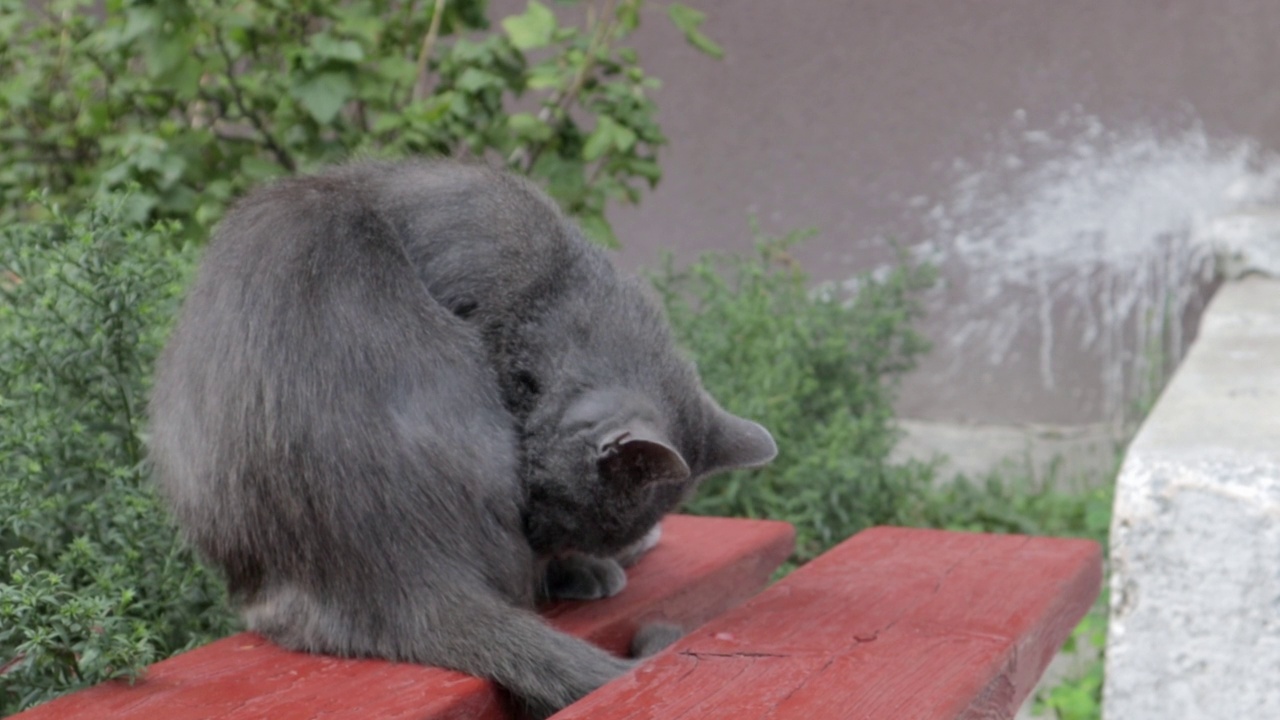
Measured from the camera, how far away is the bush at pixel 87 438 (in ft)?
5.35

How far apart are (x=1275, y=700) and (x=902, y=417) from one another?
312 centimetres

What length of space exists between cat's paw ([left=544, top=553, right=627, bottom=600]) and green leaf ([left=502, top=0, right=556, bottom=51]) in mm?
1298

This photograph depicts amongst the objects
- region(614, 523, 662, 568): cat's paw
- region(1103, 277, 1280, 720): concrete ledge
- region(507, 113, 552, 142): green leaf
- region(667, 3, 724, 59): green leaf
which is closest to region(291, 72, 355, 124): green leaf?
region(507, 113, 552, 142): green leaf

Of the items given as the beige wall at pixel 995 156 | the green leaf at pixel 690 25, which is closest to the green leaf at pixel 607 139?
the green leaf at pixel 690 25

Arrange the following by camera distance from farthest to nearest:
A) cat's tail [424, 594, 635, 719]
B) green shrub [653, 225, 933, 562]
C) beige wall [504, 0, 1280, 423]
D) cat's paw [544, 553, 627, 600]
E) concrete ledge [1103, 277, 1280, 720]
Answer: beige wall [504, 0, 1280, 423]
green shrub [653, 225, 933, 562]
cat's paw [544, 553, 627, 600]
concrete ledge [1103, 277, 1280, 720]
cat's tail [424, 594, 635, 719]

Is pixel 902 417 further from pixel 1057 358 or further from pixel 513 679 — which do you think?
pixel 513 679

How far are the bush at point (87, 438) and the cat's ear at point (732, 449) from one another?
71 cm

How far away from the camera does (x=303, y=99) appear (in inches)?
106

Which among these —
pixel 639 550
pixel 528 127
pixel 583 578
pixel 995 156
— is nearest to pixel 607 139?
pixel 528 127

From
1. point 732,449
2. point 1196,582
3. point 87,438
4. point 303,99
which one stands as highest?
point 303,99

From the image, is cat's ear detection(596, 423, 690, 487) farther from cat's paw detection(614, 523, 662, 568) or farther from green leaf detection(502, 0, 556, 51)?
green leaf detection(502, 0, 556, 51)

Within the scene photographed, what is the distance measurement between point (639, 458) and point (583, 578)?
1.07 feet

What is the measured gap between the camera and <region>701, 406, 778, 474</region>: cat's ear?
173 cm

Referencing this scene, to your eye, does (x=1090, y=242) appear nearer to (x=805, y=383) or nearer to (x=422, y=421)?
(x=805, y=383)
